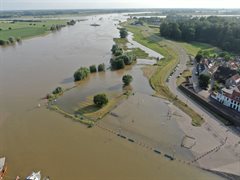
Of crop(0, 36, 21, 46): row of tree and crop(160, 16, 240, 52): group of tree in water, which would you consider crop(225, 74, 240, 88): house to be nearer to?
crop(160, 16, 240, 52): group of tree in water

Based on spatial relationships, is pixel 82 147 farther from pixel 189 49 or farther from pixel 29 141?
pixel 189 49

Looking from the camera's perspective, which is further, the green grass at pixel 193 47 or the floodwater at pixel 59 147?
the green grass at pixel 193 47

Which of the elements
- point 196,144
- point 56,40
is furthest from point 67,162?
point 56,40

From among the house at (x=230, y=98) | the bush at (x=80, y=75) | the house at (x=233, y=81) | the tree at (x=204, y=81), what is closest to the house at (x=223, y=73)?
the house at (x=233, y=81)

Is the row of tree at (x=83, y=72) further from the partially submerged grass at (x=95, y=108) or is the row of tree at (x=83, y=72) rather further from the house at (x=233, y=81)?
the house at (x=233, y=81)

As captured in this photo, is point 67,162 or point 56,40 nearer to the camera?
point 67,162

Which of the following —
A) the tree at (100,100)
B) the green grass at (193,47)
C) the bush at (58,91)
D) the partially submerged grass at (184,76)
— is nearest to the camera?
the tree at (100,100)

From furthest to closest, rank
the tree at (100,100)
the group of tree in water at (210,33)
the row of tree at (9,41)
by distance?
the row of tree at (9,41) < the group of tree in water at (210,33) < the tree at (100,100)
